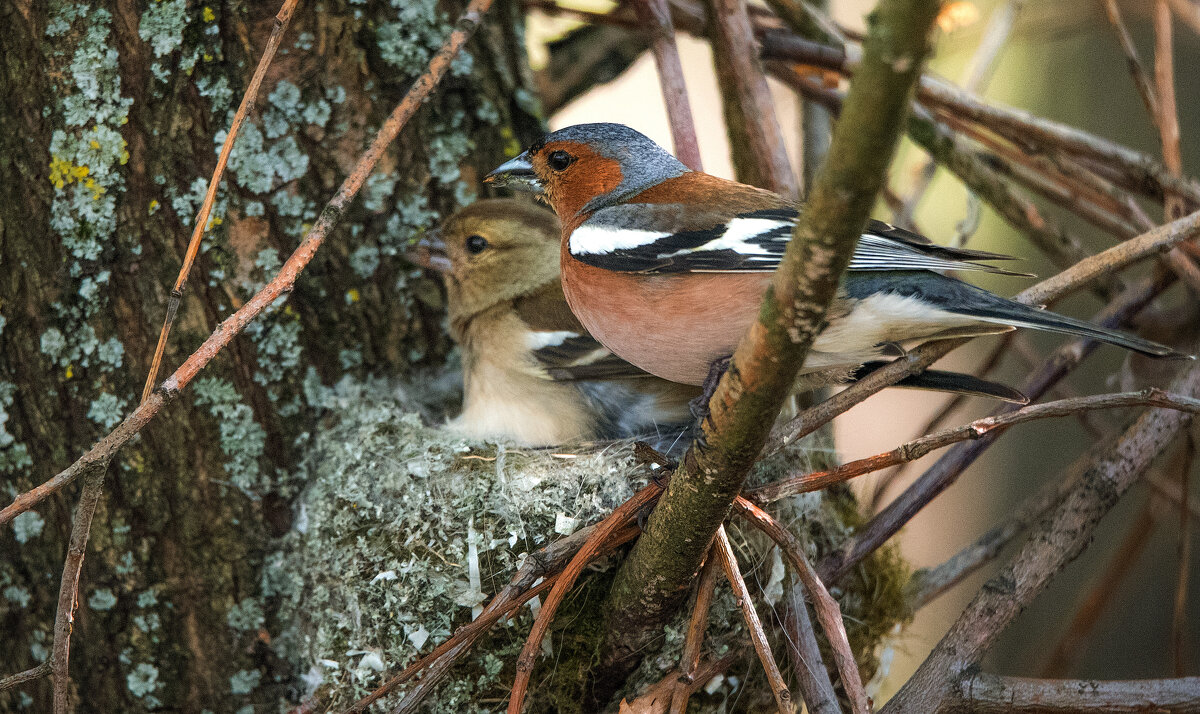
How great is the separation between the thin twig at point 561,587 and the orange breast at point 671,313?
38 centimetres

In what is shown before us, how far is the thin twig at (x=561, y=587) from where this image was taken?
5.74 feet

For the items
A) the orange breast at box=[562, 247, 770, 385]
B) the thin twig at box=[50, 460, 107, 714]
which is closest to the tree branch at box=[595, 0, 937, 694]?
the orange breast at box=[562, 247, 770, 385]

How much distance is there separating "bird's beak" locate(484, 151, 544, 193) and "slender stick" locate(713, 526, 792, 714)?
136 centimetres

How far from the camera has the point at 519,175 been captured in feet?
9.34

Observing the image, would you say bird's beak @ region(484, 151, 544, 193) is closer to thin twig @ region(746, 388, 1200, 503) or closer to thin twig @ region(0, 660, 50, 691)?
thin twig @ region(746, 388, 1200, 503)

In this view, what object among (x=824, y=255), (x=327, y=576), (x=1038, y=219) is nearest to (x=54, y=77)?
(x=327, y=576)

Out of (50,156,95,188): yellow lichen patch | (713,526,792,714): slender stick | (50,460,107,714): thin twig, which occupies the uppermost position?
(50,156,95,188): yellow lichen patch

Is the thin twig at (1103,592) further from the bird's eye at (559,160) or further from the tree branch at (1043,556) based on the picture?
the bird's eye at (559,160)

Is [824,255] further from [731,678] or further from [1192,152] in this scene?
[1192,152]

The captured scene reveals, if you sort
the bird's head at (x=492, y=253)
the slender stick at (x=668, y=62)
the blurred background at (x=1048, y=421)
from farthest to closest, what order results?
the blurred background at (x=1048, y=421)
the bird's head at (x=492, y=253)
the slender stick at (x=668, y=62)

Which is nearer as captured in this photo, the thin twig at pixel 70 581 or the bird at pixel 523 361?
the thin twig at pixel 70 581

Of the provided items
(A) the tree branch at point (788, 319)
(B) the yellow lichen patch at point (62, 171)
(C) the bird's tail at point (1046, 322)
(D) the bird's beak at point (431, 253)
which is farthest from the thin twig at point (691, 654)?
(B) the yellow lichen patch at point (62, 171)

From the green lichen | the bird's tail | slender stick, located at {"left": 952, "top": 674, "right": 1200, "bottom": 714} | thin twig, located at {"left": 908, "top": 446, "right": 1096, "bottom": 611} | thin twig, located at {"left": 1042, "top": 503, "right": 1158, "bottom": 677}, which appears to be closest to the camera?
the bird's tail

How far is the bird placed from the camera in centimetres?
302
